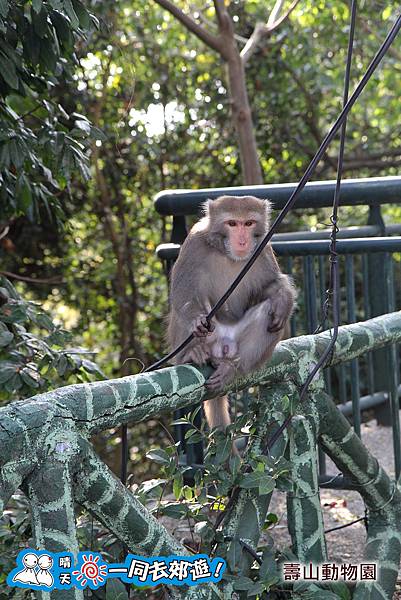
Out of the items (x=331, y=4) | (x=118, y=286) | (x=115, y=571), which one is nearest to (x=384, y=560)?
(x=115, y=571)

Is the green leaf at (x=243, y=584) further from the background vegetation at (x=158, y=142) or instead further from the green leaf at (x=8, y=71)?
the background vegetation at (x=158, y=142)

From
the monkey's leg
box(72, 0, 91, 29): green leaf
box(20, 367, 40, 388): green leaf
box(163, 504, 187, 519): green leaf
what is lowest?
box(163, 504, 187, 519): green leaf

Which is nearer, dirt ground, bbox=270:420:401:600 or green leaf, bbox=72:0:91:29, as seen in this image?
green leaf, bbox=72:0:91:29

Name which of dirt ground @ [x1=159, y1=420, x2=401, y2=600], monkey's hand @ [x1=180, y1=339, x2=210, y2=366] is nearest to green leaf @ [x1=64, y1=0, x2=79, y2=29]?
monkey's hand @ [x1=180, y1=339, x2=210, y2=366]

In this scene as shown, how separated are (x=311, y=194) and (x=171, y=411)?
140 centimetres

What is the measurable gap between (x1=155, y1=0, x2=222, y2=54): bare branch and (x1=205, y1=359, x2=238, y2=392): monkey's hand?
289 centimetres

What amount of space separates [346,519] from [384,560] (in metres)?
1.05

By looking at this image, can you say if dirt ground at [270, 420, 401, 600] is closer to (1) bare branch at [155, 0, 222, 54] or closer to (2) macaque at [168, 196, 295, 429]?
(2) macaque at [168, 196, 295, 429]

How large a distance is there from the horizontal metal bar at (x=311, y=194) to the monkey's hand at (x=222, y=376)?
106 cm

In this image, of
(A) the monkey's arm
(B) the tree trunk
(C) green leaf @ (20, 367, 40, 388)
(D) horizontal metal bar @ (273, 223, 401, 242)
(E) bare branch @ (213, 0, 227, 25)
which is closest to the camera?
(A) the monkey's arm

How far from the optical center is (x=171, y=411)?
1.89 m

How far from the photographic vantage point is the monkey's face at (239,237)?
2.91 metres

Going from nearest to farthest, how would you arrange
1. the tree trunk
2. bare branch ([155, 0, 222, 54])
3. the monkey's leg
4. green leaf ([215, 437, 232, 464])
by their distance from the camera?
green leaf ([215, 437, 232, 464])
the monkey's leg
bare branch ([155, 0, 222, 54])
the tree trunk

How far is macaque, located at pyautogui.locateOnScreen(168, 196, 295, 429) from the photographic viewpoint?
2730 millimetres
